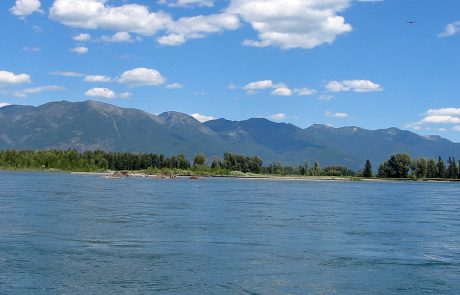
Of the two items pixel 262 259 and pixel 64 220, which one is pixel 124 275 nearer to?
pixel 262 259

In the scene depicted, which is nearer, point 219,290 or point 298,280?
point 219,290

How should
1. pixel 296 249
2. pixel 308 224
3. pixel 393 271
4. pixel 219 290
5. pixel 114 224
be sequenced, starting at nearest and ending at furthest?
pixel 219 290 < pixel 393 271 < pixel 296 249 < pixel 114 224 < pixel 308 224

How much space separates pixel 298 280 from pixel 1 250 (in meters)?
18.4

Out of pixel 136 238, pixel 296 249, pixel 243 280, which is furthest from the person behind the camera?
pixel 136 238

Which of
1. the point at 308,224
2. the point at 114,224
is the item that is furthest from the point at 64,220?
the point at 308,224

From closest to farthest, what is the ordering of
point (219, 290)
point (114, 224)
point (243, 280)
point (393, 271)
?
point (219, 290) < point (243, 280) < point (393, 271) < point (114, 224)

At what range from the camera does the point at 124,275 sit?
99.8 feet

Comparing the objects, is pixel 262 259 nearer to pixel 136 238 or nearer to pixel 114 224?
pixel 136 238

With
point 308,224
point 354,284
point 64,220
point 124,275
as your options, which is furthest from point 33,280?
point 308,224

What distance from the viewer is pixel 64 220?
5328 cm

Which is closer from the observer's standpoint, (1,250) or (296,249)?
(1,250)

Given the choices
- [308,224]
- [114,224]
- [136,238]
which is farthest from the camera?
[308,224]

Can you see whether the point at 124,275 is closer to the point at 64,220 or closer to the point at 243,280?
the point at 243,280

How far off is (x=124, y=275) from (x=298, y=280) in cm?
892
